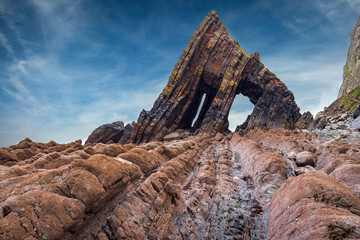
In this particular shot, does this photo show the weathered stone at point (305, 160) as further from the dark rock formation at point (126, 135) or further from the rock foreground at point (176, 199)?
the dark rock formation at point (126, 135)

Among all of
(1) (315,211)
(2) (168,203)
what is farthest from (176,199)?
Result: (1) (315,211)

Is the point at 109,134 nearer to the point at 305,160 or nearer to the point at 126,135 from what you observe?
the point at 126,135

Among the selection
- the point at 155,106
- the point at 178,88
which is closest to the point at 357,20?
the point at 178,88

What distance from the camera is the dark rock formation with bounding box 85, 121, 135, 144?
61.2 meters

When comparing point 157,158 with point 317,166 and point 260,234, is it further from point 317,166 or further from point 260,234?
point 317,166

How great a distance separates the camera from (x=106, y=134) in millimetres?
62781

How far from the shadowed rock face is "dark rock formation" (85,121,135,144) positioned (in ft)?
40.3

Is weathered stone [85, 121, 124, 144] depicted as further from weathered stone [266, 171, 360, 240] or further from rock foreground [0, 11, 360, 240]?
weathered stone [266, 171, 360, 240]

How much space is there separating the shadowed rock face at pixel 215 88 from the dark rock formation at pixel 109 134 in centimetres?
1229

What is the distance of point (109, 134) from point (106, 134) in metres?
1.02

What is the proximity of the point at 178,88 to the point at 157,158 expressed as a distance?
46875 millimetres

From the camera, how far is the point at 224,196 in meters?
10.0

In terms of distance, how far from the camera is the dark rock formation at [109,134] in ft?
201

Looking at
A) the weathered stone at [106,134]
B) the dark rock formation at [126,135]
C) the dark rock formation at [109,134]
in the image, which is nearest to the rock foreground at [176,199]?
the dark rock formation at [126,135]
